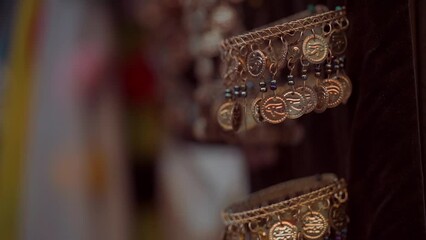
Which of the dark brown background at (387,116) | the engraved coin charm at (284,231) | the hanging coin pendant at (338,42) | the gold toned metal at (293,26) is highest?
the gold toned metal at (293,26)

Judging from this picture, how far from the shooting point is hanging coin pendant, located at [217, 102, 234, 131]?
545 mm

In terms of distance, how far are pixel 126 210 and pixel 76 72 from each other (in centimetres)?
23

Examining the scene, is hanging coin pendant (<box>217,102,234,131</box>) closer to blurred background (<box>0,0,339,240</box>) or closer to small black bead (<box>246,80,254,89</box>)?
small black bead (<box>246,80,254,89</box>)

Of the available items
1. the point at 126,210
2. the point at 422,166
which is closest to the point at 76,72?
the point at 126,210

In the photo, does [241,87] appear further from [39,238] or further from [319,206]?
[39,238]

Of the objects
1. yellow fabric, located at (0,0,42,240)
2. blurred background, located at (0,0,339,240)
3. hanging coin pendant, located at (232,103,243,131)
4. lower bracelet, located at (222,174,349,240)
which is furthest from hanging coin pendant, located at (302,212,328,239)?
yellow fabric, located at (0,0,42,240)

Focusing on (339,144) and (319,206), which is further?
(339,144)

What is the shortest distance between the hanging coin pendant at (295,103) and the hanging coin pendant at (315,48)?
28 mm

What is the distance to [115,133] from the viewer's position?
1.01 m

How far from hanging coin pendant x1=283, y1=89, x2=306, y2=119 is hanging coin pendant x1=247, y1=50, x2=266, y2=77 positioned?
29 mm

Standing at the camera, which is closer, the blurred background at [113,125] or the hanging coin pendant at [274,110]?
the hanging coin pendant at [274,110]

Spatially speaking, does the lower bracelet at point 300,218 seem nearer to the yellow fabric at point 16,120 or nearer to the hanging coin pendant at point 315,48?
the hanging coin pendant at point 315,48

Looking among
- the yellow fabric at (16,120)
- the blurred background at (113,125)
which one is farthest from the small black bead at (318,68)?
the yellow fabric at (16,120)

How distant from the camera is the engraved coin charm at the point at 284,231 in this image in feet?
1.61
